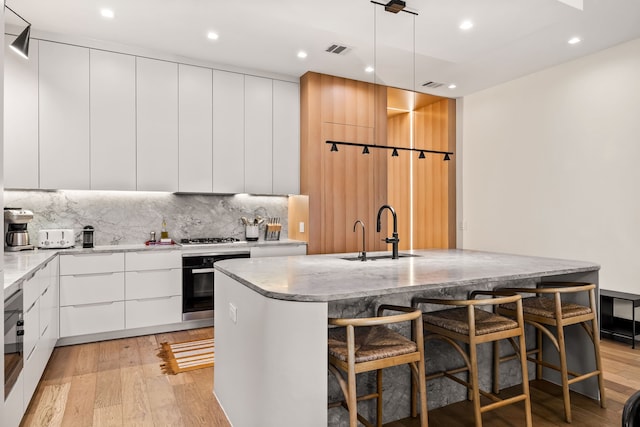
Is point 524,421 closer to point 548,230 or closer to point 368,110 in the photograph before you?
point 548,230

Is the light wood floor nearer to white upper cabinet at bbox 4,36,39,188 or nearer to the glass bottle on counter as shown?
the glass bottle on counter

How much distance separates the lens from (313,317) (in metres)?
1.71

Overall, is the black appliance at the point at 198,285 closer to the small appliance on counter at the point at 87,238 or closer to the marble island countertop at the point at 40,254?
the marble island countertop at the point at 40,254

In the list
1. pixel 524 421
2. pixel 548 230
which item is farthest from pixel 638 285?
pixel 524 421

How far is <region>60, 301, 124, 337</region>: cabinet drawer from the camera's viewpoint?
3.66 m

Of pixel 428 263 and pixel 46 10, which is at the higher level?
pixel 46 10

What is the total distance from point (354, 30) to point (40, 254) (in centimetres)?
333

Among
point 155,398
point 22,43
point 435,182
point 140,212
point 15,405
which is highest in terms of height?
point 22,43

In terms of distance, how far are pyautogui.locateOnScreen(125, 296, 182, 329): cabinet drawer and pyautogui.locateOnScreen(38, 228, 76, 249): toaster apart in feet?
2.66

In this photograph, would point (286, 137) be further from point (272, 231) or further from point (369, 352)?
point (369, 352)

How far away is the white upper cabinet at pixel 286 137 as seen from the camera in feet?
16.2

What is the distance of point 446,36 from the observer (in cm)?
379

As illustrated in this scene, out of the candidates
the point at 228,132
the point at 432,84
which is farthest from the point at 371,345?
the point at 432,84

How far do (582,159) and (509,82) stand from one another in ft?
4.72
